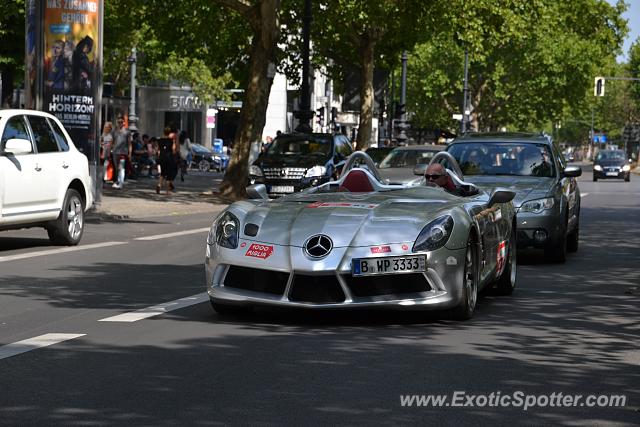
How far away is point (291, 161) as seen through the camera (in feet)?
106

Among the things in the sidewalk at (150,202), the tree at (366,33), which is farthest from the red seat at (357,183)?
the tree at (366,33)

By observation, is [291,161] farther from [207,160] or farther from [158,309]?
[207,160]

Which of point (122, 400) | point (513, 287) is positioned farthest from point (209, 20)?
point (122, 400)

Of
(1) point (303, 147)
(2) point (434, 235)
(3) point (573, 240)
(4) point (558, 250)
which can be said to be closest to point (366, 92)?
(1) point (303, 147)

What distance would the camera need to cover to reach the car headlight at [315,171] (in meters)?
31.5

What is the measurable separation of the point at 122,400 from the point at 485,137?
39.3ft

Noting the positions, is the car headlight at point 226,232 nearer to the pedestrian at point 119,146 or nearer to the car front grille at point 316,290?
the car front grille at point 316,290

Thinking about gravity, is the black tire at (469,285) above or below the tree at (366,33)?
below

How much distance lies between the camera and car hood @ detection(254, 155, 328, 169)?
32.2 meters

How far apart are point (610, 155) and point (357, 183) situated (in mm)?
58039

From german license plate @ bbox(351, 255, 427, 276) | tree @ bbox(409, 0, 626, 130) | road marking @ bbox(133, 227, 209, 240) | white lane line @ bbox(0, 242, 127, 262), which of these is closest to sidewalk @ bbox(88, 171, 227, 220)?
road marking @ bbox(133, 227, 209, 240)

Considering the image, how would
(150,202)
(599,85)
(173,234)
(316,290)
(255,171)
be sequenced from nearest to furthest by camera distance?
(316,290)
(173,234)
(150,202)
(255,171)
(599,85)

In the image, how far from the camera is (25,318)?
10492mm

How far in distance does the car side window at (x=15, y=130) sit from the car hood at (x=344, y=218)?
23.0 feet
